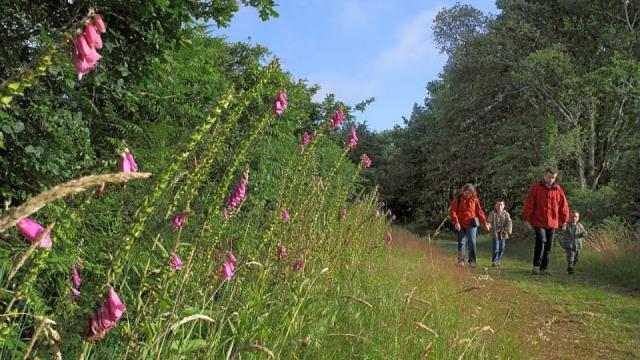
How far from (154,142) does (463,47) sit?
24804 mm

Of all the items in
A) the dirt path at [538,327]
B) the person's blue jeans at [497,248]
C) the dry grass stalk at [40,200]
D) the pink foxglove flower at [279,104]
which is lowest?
the dirt path at [538,327]

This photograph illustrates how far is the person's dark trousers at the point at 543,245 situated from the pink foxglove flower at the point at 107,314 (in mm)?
10232

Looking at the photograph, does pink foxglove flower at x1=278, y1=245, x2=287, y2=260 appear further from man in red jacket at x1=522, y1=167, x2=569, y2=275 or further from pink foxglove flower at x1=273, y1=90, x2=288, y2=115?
man in red jacket at x1=522, y1=167, x2=569, y2=275

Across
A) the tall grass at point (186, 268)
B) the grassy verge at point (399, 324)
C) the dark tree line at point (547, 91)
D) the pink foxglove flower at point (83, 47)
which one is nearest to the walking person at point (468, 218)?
the grassy verge at point (399, 324)

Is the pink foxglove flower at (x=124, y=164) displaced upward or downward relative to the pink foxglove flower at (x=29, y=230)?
upward

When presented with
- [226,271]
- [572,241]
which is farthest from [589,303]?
[226,271]

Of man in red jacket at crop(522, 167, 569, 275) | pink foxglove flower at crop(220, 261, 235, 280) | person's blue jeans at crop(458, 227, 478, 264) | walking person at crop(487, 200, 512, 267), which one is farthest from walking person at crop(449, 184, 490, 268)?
pink foxglove flower at crop(220, 261, 235, 280)

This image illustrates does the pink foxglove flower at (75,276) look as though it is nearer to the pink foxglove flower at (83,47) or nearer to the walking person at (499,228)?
the pink foxglove flower at (83,47)

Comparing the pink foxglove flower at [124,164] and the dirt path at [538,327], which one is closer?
the pink foxglove flower at [124,164]

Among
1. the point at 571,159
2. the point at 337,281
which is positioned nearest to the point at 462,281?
the point at 337,281

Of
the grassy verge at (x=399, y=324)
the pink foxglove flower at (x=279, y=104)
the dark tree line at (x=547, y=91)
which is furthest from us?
the dark tree line at (x=547, y=91)

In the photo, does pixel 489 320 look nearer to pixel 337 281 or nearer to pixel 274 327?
pixel 337 281

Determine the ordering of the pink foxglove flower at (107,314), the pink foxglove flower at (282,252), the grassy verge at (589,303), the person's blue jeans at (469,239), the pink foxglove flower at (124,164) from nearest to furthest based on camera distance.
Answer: the pink foxglove flower at (107,314) < the pink foxglove flower at (124,164) < the pink foxglove flower at (282,252) < the grassy verge at (589,303) < the person's blue jeans at (469,239)

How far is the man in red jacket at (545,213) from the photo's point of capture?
1052 centimetres
